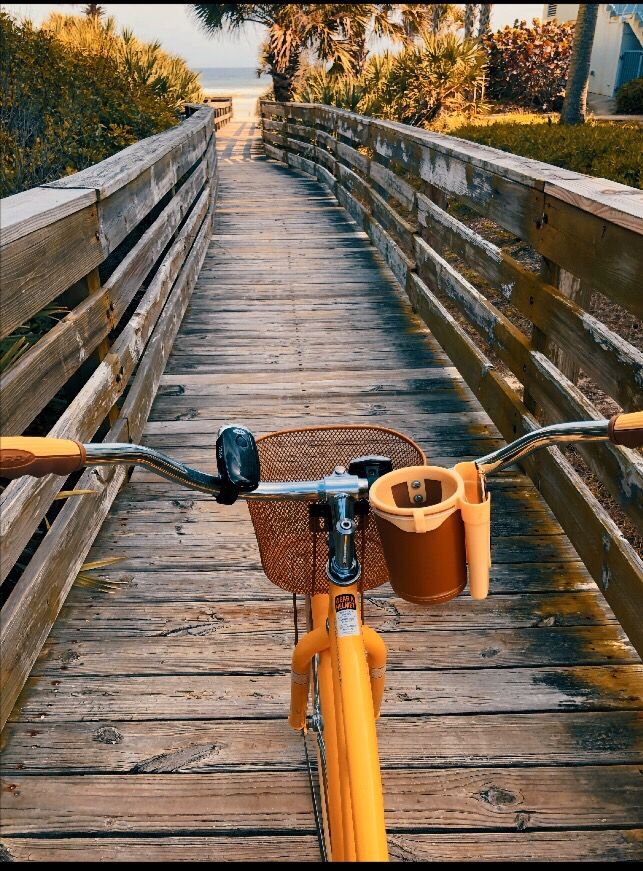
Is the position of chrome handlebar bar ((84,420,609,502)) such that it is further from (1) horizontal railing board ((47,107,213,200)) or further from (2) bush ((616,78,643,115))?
(2) bush ((616,78,643,115))

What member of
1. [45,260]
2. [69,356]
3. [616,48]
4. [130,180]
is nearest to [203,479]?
[45,260]

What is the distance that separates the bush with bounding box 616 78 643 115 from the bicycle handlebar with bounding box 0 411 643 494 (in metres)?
21.4

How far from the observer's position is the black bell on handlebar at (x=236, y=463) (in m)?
1.24

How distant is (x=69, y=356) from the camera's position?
9.45ft

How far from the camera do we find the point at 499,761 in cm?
224

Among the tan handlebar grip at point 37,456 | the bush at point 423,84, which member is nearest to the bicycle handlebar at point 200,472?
the tan handlebar grip at point 37,456

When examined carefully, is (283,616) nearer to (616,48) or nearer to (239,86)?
(616,48)

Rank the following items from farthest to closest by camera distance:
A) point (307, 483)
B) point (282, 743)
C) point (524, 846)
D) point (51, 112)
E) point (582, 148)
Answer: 1. point (582, 148)
2. point (51, 112)
3. point (282, 743)
4. point (524, 846)
5. point (307, 483)

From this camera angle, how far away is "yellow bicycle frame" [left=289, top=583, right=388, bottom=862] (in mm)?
1235

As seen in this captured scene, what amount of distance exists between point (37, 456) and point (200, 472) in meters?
0.25

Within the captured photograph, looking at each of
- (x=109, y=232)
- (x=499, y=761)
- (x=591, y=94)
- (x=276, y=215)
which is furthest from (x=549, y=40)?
(x=499, y=761)

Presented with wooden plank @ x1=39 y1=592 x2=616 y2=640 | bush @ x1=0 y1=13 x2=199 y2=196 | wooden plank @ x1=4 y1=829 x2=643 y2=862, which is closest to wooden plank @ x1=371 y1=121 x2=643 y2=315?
wooden plank @ x1=39 y1=592 x2=616 y2=640

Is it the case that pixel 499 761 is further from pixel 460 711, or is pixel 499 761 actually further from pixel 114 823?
pixel 114 823

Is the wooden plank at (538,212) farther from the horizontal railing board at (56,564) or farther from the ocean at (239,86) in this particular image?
the ocean at (239,86)
